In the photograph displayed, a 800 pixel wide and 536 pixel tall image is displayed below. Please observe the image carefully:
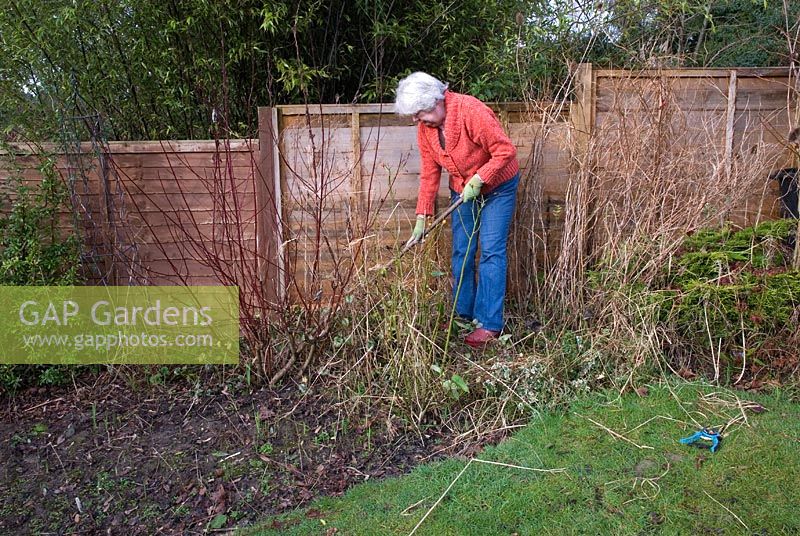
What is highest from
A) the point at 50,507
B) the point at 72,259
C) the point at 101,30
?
the point at 101,30

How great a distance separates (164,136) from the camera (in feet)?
16.4

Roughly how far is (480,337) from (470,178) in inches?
36.9

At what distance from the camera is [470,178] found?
148 inches

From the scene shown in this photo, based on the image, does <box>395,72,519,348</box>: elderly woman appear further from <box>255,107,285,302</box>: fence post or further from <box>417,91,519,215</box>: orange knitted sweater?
<box>255,107,285,302</box>: fence post

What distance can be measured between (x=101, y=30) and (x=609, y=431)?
422 cm

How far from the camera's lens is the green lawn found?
2322 millimetres

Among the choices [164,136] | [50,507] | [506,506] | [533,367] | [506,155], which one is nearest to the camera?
[506,506]

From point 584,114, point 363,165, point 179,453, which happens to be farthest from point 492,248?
point 179,453

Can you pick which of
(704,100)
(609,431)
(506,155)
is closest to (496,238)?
(506,155)

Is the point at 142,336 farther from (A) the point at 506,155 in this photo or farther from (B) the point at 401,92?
(A) the point at 506,155

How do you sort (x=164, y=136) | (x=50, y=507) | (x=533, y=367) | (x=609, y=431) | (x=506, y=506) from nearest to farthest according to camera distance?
(x=506, y=506) < (x=50, y=507) < (x=609, y=431) < (x=533, y=367) < (x=164, y=136)

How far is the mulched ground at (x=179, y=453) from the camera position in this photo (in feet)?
8.41

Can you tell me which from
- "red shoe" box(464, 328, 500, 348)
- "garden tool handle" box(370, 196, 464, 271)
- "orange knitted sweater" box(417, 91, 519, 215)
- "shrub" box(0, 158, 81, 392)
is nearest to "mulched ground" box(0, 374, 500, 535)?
"shrub" box(0, 158, 81, 392)

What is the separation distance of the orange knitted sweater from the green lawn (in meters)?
1.44
